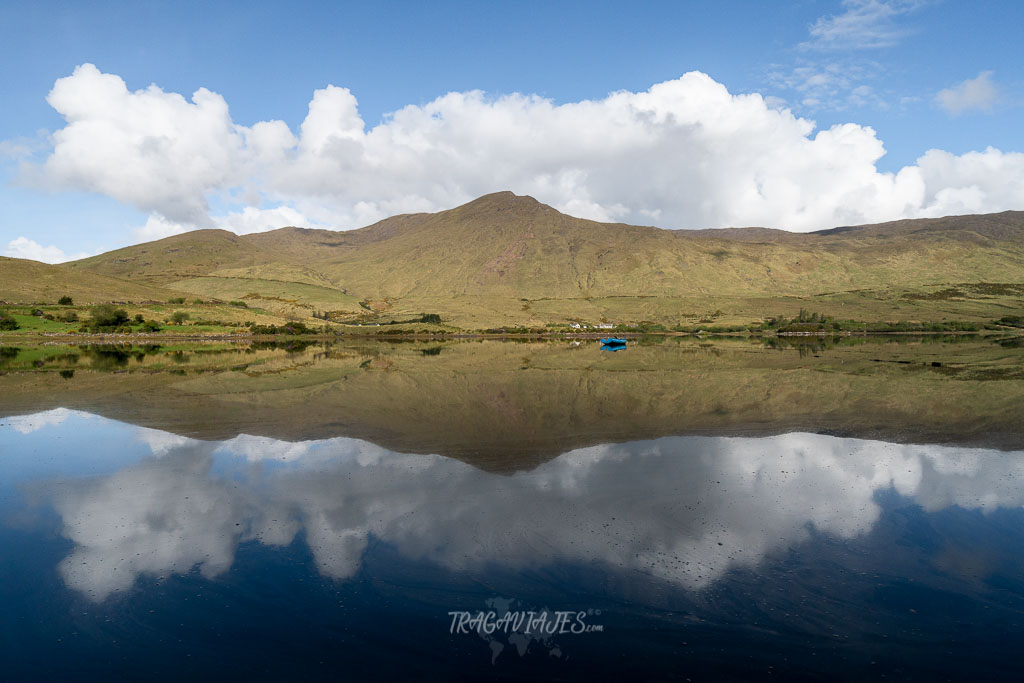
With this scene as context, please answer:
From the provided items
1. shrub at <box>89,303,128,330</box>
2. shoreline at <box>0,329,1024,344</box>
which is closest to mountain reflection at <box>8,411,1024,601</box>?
shoreline at <box>0,329,1024,344</box>

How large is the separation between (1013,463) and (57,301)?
14430 cm

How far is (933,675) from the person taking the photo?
7.81 meters

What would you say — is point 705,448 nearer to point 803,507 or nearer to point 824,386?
point 803,507

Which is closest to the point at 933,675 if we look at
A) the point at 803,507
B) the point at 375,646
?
the point at 803,507

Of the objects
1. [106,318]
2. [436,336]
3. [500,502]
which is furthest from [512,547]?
[436,336]

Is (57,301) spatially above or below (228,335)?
above

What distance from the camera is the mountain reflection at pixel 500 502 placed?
1129 cm

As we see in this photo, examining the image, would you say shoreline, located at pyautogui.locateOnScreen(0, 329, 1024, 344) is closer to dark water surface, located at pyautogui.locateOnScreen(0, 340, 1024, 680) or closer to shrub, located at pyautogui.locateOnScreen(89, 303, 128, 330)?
shrub, located at pyautogui.locateOnScreen(89, 303, 128, 330)

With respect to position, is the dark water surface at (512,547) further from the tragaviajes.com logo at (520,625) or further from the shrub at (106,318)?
the shrub at (106,318)

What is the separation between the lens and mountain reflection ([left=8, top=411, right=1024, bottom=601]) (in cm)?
1129

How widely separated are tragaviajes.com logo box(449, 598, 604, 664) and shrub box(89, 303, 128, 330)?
107 meters

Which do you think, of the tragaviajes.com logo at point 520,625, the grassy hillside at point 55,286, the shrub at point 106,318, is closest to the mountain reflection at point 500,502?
the tragaviajes.com logo at point 520,625

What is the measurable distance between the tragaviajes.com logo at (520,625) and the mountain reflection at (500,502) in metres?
1.44

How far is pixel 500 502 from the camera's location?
14.0 meters
